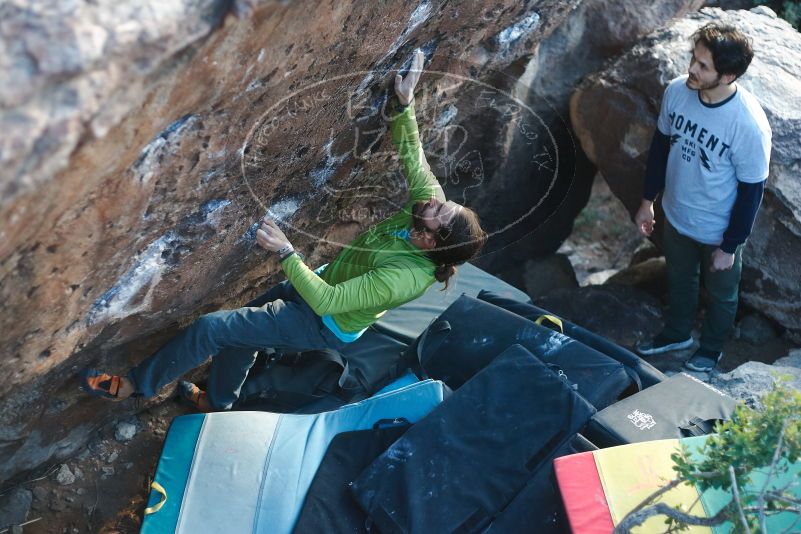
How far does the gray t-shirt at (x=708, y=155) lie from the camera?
433 centimetres

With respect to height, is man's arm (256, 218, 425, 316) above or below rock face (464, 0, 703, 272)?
above

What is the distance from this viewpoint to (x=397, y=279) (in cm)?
381

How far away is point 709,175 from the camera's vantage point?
458 centimetres

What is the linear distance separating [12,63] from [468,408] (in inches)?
99.5

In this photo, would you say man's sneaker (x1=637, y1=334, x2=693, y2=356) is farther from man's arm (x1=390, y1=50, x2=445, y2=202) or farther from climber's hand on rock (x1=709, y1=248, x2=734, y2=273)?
man's arm (x1=390, y1=50, x2=445, y2=202)

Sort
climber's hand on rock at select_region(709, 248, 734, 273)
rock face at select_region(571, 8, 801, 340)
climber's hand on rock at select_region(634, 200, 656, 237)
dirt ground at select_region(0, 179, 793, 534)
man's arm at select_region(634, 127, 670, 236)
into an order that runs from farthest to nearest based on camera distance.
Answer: rock face at select_region(571, 8, 801, 340) < climber's hand on rock at select_region(634, 200, 656, 237) < man's arm at select_region(634, 127, 670, 236) < climber's hand on rock at select_region(709, 248, 734, 273) < dirt ground at select_region(0, 179, 793, 534)

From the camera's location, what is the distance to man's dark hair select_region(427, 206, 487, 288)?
3754 mm

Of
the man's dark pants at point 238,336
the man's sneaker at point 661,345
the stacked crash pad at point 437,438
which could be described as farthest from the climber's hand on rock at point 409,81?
the man's sneaker at point 661,345

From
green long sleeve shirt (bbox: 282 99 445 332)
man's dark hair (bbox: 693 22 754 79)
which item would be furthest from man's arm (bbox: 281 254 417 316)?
man's dark hair (bbox: 693 22 754 79)

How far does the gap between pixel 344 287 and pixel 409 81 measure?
1212 mm

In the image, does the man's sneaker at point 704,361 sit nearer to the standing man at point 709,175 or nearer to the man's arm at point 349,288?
the standing man at point 709,175

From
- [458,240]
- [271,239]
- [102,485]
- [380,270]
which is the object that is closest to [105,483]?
[102,485]

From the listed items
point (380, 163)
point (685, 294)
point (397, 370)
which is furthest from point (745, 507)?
point (380, 163)

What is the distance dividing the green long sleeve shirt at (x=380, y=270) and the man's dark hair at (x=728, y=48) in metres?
1.54
